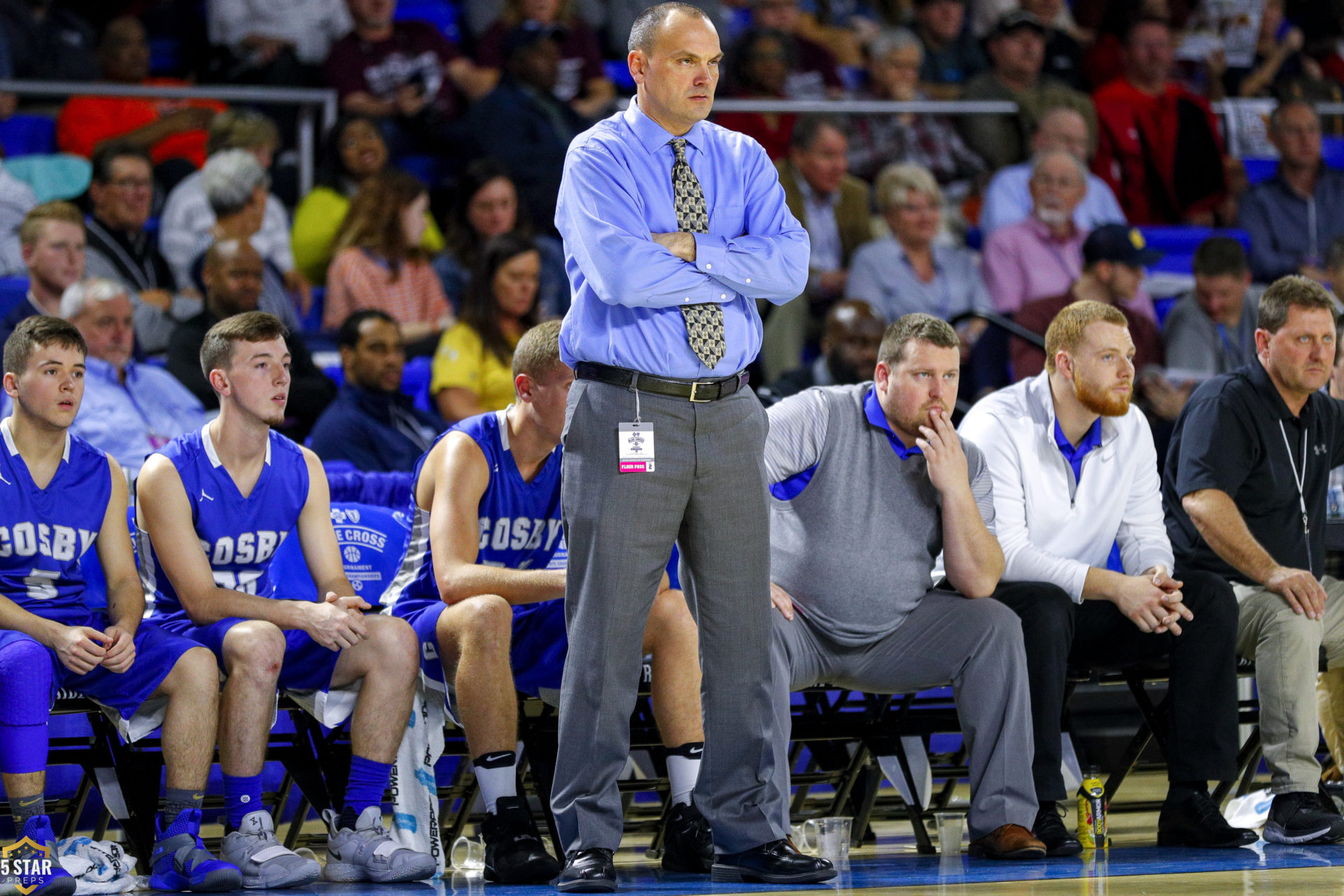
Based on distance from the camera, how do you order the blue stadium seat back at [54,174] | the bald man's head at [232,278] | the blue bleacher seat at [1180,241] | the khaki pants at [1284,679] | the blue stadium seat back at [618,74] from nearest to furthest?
the khaki pants at [1284,679] < the bald man's head at [232,278] < the blue stadium seat back at [54,174] < the blue bleacher seat at [1180,241] < the blue stadium seat back at [618,74]

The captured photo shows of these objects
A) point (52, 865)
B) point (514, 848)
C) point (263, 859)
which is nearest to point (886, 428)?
point (514, 848)

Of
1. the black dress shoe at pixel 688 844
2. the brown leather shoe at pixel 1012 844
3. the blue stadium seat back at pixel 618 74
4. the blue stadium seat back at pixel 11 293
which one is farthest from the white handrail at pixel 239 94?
the brown leather shoe at pixel 1012 844

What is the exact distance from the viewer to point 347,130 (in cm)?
711

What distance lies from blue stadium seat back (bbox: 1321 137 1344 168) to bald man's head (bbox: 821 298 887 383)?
3.90 m

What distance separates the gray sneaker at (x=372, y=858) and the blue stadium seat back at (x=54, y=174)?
4053 millimetres

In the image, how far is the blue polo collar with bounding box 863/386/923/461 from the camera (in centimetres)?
404

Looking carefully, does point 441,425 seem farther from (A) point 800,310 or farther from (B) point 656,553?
(B) point 656,553

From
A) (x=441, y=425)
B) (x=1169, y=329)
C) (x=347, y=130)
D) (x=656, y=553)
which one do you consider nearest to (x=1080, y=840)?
(x=656, y=553)

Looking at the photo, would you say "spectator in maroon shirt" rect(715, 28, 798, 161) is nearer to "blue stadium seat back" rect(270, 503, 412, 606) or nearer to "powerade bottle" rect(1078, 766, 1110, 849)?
"blue stadium seat back" rect(270, 503, 412, 606)

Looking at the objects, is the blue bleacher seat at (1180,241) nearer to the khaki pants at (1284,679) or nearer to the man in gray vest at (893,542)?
the khaki pants at (1284,679)

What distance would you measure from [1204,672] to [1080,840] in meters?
0.53

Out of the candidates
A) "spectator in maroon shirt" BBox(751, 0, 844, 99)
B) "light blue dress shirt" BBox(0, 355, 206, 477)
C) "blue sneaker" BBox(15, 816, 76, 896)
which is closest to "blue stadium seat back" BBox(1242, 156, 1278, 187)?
"spectator in maroon shirt" BBox(751, 0, 844, 99)

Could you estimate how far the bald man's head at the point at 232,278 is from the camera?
6230 mm

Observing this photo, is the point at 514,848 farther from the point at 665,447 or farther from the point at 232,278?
the point at 232,278
